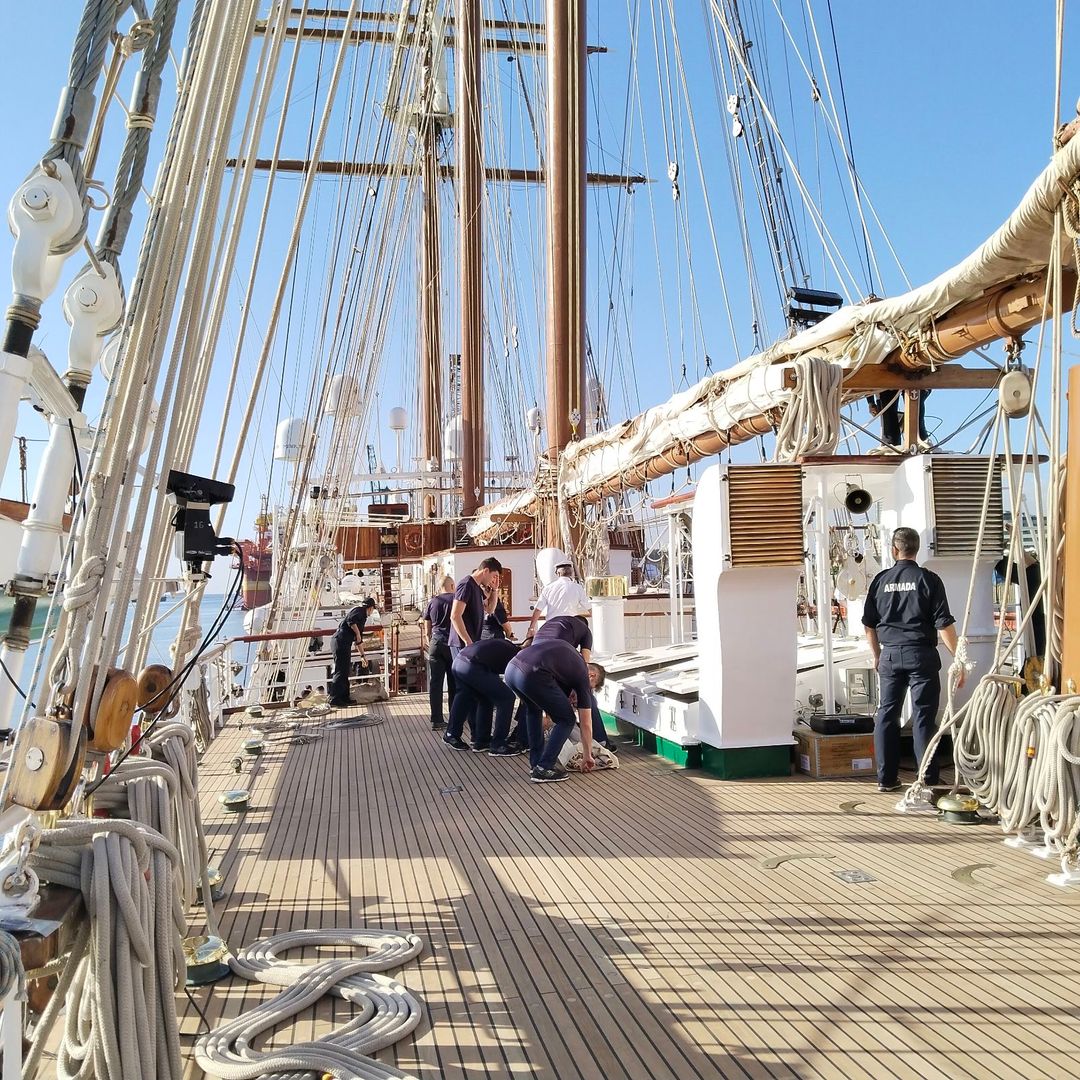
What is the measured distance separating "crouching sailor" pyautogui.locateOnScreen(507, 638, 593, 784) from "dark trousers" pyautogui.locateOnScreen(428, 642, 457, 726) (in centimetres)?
190

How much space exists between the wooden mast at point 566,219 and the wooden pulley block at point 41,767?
818 centimetres

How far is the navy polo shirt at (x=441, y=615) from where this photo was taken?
7.73 meters

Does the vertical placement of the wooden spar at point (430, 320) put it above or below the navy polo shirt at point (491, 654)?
above

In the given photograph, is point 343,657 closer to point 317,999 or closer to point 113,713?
point 317,999

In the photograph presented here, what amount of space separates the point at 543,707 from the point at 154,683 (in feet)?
9.93

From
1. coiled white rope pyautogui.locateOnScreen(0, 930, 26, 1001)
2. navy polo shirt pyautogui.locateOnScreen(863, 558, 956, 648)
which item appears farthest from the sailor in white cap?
coiled white rope pyautogui.locateOnScreen(0, 930, 26, 1001)

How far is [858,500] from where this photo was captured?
20.0ft

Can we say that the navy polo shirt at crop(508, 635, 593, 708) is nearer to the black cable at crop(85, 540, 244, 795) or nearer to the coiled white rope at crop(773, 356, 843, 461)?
the coiled white rope at crop(773, 356, 843, 461)

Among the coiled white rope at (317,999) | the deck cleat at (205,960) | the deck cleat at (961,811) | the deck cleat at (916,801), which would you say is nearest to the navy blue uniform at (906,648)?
the deck cleat at (916,801)

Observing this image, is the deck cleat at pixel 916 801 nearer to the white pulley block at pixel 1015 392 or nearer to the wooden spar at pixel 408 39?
the white pulley block at pixel 1015 392

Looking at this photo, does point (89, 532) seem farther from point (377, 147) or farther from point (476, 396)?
point (476, 396)

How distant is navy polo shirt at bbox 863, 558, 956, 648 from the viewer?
192 inches

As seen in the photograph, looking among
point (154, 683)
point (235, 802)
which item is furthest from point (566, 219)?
point (154, 683)

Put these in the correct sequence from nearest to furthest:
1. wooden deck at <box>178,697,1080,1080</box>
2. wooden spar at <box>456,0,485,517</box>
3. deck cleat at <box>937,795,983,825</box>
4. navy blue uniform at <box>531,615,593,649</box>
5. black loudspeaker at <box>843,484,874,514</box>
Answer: wooden deck at <box>178,697,1080,1080</box>
deck cleat at <box>937,795,983,825</box>
navy blue uniform at <box>531,615,593,649</box>
black loudspeaker at <box>843,484,874,514</box>
wooden spar at <box>456,0,485,517</box>
